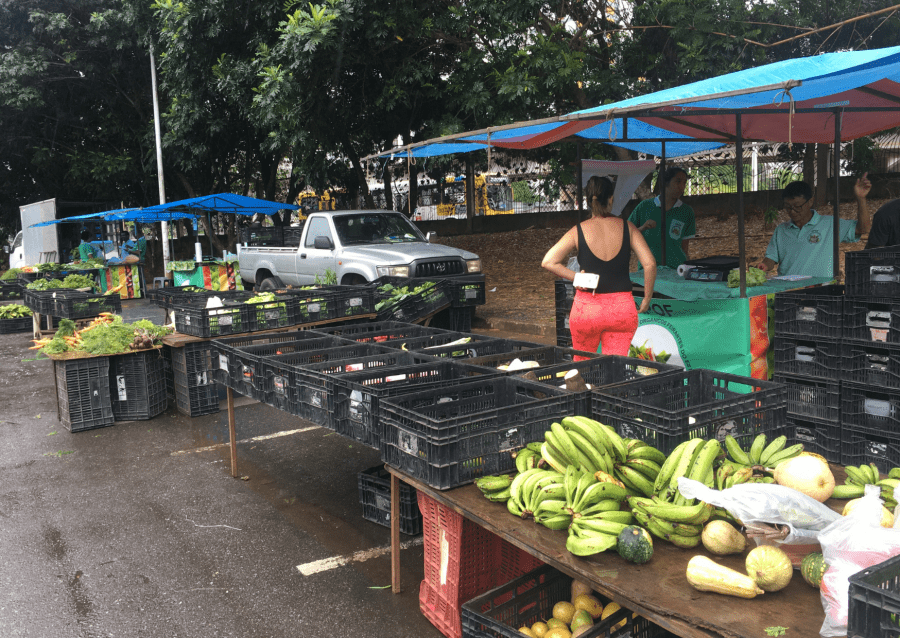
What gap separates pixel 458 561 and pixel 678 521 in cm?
116

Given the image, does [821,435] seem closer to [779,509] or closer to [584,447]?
[584,447]

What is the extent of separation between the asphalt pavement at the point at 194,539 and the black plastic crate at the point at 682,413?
1.46 meters

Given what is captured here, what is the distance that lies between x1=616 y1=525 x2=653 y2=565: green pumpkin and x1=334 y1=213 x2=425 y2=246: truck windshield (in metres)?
10.7

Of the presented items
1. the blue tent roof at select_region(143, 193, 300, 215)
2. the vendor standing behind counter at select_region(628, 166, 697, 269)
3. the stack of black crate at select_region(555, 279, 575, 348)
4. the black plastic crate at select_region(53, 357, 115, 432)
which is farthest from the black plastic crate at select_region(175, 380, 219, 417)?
the blue tent roof at select_region(143, 193, 300, 215)

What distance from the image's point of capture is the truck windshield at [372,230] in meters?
13.1

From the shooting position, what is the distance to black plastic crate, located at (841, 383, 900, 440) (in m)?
4.93

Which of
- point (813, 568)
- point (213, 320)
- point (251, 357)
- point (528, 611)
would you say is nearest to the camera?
point (813, 568)

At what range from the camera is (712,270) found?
699 centimetres

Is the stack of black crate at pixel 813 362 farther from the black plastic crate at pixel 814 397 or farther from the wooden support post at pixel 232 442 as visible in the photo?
the wooden support post at pixel 232 442

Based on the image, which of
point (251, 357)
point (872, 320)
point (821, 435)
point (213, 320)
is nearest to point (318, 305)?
point (213, 320)

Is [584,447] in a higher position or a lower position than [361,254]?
lower

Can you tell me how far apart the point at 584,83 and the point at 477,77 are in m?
1.97

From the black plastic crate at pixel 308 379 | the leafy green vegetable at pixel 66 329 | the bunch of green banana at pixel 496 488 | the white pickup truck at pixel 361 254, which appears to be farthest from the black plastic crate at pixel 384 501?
the white pickup truck at pixel 361 254

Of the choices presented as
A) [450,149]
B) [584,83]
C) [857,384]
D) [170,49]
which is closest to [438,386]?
[857,384]
